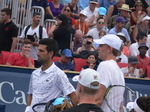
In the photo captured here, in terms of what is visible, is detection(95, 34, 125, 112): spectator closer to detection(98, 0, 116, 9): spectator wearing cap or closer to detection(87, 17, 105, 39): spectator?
detection(87, 17, 105, 39): spectator

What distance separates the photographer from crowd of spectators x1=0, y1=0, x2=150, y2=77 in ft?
37.9

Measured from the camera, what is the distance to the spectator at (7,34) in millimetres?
11445

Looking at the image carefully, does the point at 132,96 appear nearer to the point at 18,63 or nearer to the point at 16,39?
the point at 18,63

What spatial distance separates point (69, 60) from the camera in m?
10.9

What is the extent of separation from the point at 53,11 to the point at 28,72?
4.90 m

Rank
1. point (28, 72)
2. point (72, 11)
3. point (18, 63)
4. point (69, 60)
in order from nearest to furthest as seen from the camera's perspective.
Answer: point (28, 72)
point (18, 63)
point (69, 60)
point (72, 11)

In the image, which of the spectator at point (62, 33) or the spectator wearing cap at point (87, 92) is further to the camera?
the spectator at point (62, 33)

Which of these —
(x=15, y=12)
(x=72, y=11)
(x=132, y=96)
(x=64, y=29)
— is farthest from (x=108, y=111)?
(x=72, y=11)

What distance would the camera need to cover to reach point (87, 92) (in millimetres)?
4277

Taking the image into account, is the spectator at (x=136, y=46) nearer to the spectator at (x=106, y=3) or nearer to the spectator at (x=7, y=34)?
the spectator at (x=106, y=3)

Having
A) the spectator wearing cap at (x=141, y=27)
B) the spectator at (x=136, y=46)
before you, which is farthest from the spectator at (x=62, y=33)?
the spectator wearing cap at (x=141, y=27)

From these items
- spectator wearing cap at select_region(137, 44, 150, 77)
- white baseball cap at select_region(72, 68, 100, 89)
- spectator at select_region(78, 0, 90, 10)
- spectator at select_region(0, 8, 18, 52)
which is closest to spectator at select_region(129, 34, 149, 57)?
spectator wearing cap at select_region(137, 44, 150, 77)

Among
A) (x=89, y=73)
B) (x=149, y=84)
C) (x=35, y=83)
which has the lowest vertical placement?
(x=149, y=84)

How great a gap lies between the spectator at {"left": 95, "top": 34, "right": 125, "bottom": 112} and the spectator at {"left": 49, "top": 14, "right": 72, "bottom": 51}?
5.65m
